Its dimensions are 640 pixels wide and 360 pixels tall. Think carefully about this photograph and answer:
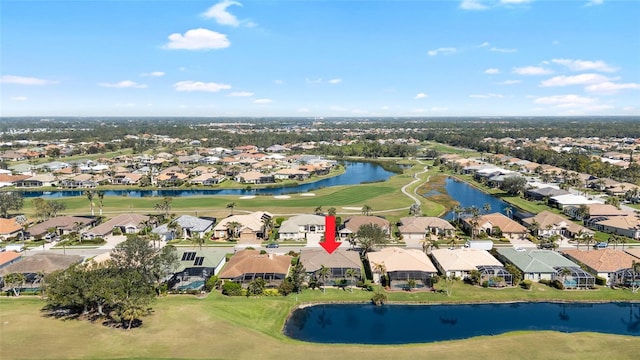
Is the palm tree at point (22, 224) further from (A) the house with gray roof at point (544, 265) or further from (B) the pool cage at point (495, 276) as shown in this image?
(A) the house with gray roof at point (544, 265)

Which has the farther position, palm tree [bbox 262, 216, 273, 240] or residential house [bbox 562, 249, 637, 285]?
palm tree [bbox 262, 216, 273, 240]

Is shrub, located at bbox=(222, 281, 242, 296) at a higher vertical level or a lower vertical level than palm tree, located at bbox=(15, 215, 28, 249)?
lower

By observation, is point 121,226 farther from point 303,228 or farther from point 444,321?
point 444,321

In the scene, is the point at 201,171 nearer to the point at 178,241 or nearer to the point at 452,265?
the point at 178,241

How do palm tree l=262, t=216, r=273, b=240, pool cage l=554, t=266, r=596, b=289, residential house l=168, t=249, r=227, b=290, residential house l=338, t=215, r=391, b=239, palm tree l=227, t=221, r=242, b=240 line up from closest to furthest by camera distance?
pool cage l=554, t=266, r=596, b=289, residential house l=168, t=249, r=227, b=290, residential house l=338, t=215, r=391, b=239, palm tree l=227, t=221, r=242, b=240, palm tree l=262, t=216, r=273, b=240

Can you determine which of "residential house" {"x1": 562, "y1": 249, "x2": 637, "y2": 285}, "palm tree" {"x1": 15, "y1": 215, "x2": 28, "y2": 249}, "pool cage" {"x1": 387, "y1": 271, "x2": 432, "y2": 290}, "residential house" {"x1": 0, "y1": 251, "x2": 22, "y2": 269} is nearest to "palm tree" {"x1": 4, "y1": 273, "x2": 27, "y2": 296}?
"residential house" {"x1": 0, "y1": 251, "x2": 22, "y2": 269}

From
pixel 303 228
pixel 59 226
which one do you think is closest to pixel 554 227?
→ pixel 303 228

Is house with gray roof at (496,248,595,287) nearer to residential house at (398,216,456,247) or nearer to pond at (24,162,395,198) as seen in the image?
residential house at (398,216,456,247)
